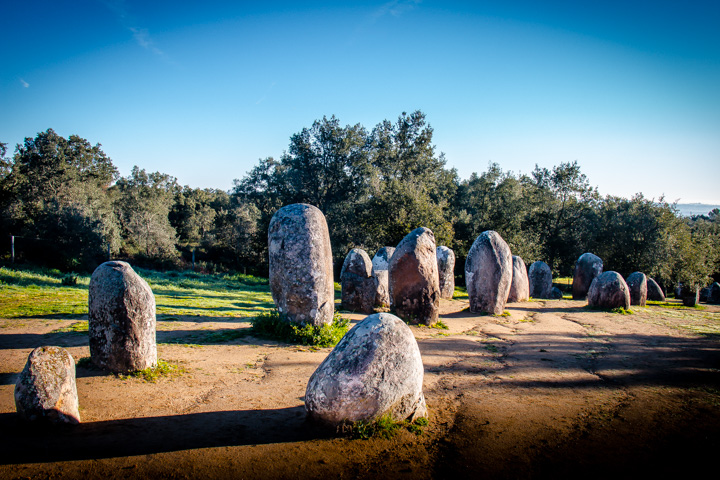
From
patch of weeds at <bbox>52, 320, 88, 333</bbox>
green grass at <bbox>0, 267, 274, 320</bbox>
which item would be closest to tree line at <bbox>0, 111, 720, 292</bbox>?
green grass at <bbox>0, 267, 274, 320</bbox>

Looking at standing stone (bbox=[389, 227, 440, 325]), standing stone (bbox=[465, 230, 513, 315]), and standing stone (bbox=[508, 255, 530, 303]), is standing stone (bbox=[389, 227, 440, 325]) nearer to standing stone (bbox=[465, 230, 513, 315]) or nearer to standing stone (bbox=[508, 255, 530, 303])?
standing stone (bbox=[465, 230, 513, 315])

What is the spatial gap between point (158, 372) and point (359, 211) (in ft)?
71.8

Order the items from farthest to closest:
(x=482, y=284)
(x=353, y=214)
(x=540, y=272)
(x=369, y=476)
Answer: (x=353, y=214)
(x=540, y=272)
(x=482, y=284)
(x=369, y=476)

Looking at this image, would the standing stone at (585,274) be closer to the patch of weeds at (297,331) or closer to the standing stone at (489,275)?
the standing stone at (489,275)

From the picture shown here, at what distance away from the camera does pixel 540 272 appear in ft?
66.0

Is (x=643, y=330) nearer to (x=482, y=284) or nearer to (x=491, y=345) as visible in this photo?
(x=482, y=284)

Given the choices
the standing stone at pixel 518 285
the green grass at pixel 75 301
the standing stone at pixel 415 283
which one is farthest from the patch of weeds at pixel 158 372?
the standing stone at pixel 518 285

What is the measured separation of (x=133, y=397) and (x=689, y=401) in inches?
313

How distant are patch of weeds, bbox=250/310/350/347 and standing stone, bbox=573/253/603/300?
15.3 metres

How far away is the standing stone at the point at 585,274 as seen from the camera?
62.0 feet

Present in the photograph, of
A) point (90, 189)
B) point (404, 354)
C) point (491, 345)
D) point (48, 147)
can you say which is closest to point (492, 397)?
point (404, 354)

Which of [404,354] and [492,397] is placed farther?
[492,397]

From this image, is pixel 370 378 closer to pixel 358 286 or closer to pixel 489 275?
pixel 358 286

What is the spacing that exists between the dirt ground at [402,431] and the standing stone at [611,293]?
649 centimetres
